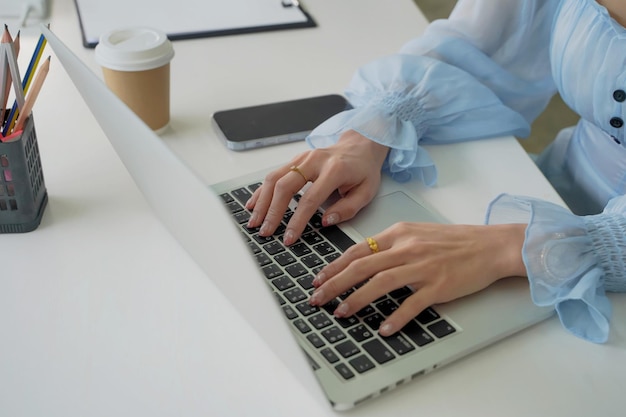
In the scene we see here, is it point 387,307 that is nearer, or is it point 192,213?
point 192,213

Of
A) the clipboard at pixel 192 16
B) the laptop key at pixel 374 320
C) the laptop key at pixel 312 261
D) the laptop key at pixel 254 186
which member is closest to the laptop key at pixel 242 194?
the laptop key at pixel 254 186

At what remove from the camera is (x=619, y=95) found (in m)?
→ 0.91

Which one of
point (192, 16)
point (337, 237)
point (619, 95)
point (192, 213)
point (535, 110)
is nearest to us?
point (192, 213)

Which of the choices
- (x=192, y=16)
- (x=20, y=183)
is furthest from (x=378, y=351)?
(x=192, y=16)

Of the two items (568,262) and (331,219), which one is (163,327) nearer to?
(331,219)

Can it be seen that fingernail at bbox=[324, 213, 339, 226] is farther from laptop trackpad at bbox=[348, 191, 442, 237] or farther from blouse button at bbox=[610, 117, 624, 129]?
blouse button at bbox=[610, 117, 624, 129]

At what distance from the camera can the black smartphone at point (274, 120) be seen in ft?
3.06

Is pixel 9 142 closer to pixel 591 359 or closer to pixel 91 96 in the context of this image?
pixel 91 96

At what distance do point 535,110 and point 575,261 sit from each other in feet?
1.50

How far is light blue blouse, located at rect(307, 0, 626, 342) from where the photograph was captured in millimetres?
730

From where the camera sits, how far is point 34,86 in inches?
28.8

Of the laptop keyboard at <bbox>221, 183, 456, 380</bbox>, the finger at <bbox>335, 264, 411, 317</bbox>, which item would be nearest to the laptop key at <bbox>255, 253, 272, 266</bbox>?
A: the laptop keyboard at <bbox>221, 183, 456, 380</bbox>

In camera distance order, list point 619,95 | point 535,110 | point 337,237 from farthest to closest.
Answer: point 535,110
point 619,95
point 337,237

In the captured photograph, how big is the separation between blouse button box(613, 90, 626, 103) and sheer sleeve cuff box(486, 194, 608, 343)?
0.21 m
